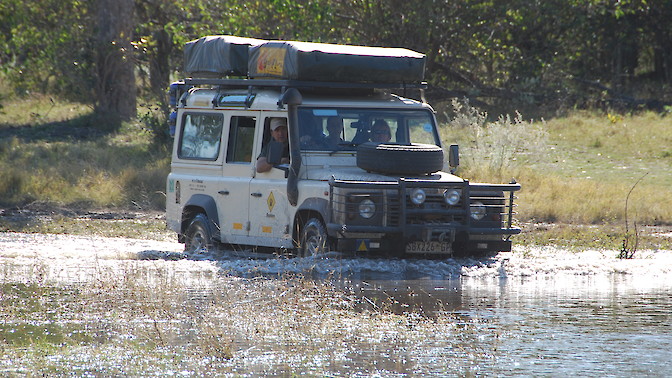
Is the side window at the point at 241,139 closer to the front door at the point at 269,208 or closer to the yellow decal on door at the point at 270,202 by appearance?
the front door at the point at 269,208

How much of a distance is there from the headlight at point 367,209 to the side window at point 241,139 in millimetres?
2010

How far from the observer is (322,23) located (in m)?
25.8

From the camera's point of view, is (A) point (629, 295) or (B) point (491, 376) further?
(A) point (629, 295)

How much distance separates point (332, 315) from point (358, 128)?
3.60 m

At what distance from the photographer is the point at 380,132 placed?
12.0 meters

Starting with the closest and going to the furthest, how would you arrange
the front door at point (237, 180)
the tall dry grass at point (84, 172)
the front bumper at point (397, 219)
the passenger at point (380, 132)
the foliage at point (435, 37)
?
the front bumper at point (397, 219), the passenger at point (380, 132), the front door at point (237, 180), the tall dry grass at point (84, 172), the foliage at point (435, 37)

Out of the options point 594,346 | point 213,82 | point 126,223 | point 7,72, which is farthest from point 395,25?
point 594,346

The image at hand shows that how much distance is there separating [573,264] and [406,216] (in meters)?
2.37

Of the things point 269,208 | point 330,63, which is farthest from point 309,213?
point 330,63

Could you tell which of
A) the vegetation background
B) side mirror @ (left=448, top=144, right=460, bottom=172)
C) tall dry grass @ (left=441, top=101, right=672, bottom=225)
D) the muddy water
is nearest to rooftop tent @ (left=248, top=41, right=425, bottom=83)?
side mirror @ (left=448, top=144, right=460, bottom=172)

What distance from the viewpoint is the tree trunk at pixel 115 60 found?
26234mm

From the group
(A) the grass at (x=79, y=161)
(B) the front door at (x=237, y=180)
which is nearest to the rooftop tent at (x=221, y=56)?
(B) the front door at (x=237, y=180)

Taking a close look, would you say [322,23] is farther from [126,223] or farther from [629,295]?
[629,295]

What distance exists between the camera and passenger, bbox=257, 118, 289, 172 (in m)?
11.9
